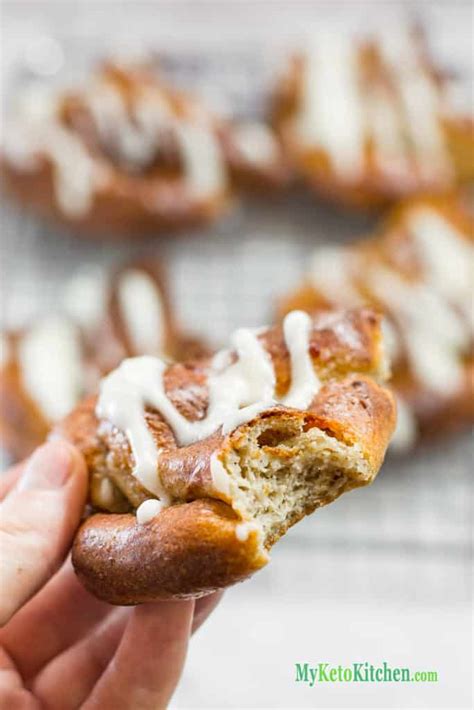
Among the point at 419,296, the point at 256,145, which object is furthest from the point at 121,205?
the point at 419,296

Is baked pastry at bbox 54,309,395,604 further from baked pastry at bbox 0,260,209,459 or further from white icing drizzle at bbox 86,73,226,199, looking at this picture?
white icing drizzle at bbox 86,73,226,199

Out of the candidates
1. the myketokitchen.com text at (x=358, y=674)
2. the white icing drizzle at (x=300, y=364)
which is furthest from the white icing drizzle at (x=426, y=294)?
the white icing drizzle at (x=300, y=364)

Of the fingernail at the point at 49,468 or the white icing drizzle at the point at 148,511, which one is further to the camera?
the fingernail at the point at 49,468

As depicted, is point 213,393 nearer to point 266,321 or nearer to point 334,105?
point 266,321

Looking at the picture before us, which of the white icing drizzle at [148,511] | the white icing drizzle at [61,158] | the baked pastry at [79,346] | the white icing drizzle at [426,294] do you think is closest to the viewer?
the white icing drizzle at [148,511]

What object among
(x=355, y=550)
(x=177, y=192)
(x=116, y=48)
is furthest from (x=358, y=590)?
(x=116, y=48)

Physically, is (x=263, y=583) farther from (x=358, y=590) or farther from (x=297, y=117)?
(x=297, y=117)

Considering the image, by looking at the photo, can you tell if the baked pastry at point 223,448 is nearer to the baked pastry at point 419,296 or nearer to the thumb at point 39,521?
the thumb at point 39,521
